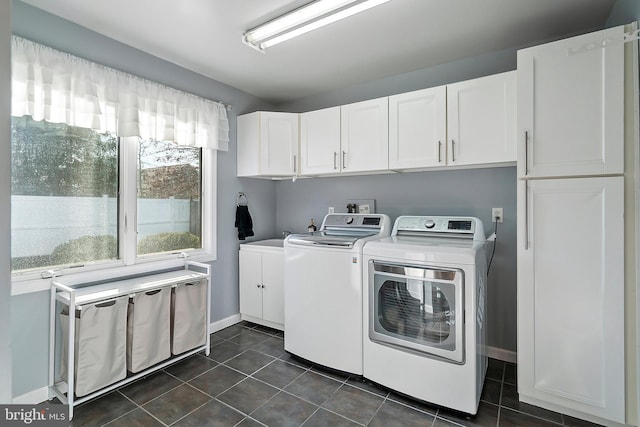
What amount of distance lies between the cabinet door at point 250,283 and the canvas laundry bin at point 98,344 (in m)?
1.29

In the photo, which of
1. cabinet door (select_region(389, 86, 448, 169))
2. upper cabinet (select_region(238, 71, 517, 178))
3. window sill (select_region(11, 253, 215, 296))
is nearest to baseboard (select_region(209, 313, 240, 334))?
window sill (select_region(11, 253, 215, 296))

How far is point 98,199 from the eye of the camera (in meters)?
2.40

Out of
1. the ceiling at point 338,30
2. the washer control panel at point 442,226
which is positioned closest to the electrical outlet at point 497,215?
the washer control panel at point 442,226

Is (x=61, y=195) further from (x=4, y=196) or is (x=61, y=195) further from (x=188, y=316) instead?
(x=4, y=196)

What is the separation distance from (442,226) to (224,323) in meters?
2.38

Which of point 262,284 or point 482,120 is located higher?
point 482,120

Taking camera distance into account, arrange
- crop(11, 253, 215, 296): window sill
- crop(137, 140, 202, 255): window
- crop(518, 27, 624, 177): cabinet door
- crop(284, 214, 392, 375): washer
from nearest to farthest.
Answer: crop(518, 27, 624, 177): cabinet door → crop(11, 253, 215, 296): window sill → crop(284, 214, 392, 375): washer → crop(137, 140, 202, 255): window

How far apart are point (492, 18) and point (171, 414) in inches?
131

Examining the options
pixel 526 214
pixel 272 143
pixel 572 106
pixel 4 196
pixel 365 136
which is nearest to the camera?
pixel 4 196

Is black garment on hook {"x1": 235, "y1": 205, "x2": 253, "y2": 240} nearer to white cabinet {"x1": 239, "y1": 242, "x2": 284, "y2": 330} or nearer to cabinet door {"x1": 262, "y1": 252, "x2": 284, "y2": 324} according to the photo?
white cabinet {"x1": 239, "y1": 242, "x2": 284, "y2": 330}

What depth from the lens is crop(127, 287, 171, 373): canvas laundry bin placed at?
223 centimetres

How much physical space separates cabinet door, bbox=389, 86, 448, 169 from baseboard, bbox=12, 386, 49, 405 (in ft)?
9.65

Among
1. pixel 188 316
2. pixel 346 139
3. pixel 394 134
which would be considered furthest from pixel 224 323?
pixel 394 134

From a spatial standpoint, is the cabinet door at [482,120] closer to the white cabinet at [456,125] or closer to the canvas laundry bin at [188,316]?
the white cabinet at [456,125]
